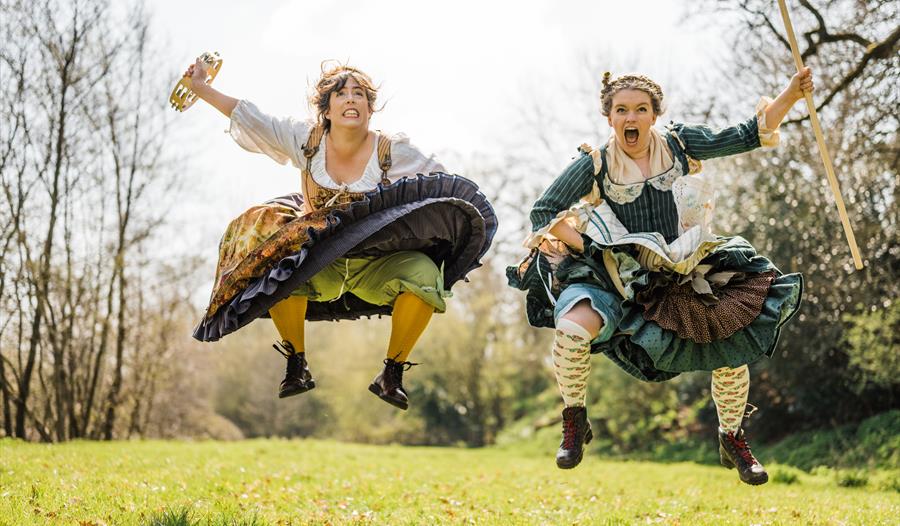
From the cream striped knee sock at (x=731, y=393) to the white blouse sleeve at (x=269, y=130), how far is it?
2470 millimetres

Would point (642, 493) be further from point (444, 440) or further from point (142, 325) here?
point (444, 440)

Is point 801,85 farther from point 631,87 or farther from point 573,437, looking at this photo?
point 573,437

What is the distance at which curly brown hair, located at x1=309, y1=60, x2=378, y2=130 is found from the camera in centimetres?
479

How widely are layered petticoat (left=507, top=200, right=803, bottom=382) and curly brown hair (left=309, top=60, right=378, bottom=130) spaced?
4.23 ft

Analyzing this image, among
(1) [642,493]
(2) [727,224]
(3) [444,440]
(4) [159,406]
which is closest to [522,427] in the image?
(3) [444,440]

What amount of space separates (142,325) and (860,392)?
11.9 metres

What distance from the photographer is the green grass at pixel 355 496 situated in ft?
16.0

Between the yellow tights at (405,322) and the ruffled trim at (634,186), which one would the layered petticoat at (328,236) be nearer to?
the yellow tights at (405,322)

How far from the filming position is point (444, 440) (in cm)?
2400

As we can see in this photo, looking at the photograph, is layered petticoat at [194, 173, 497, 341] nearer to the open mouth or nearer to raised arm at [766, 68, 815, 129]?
the open mouth

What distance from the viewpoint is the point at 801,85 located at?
4520 mm

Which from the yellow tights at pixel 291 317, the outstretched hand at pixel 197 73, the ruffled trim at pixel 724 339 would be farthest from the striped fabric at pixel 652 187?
the outstretched hand at pixel 197 73

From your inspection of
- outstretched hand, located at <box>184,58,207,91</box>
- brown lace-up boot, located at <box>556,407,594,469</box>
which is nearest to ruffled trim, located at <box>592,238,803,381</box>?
brown lace-up boot, located at <box>556,407,594,469</box>

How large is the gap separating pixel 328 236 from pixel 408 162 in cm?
66
